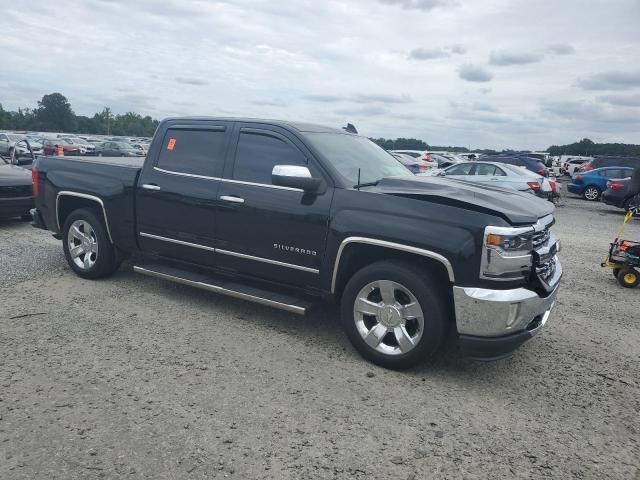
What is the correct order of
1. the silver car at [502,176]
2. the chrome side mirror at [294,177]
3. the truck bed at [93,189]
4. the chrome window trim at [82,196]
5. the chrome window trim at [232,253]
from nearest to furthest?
the chrome side mirror at [294,177] → the chrome window trim at [232,253] → the truck bed at [93,189] → the chrome window trim at [82,196] → the silver car at [502,176]

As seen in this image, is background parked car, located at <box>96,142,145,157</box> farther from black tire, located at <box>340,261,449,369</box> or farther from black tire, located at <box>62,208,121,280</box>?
black tire, located at <box>340,261,449,369</box>

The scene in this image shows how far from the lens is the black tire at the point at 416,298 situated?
3801 millimetres

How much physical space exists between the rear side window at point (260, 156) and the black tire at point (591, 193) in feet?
66.8

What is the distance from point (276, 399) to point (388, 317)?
3.45 feet

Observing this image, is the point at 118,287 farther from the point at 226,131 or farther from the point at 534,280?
the point at 534,280

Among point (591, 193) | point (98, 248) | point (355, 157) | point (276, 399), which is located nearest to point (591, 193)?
point (591, 193)

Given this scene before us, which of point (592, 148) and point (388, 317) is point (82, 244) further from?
point (592, 148)

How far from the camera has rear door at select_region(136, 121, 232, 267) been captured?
5.03 metres

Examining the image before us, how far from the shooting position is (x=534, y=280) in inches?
151

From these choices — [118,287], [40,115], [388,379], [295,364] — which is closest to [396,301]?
[388,379]

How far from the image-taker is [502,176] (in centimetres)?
1609

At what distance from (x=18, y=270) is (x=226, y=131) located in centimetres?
343

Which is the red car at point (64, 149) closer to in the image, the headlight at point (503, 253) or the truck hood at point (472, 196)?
the truck hood at point (472, 196)

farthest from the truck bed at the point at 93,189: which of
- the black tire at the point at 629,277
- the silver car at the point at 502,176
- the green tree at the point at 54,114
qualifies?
the green tree at the point at 54,114
